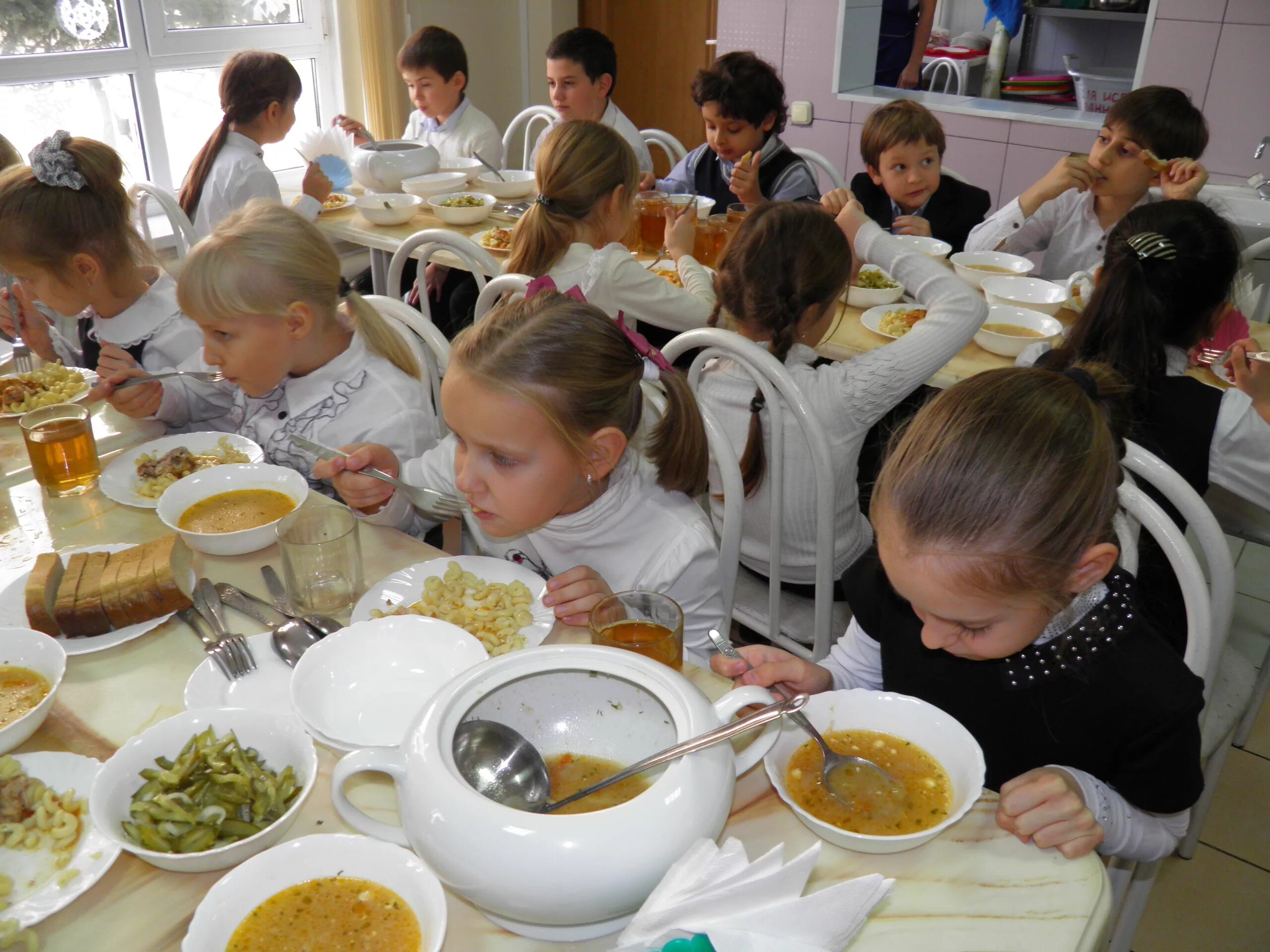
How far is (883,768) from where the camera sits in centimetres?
84

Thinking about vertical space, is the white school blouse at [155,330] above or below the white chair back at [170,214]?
below

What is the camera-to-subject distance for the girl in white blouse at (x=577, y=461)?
1.19 m

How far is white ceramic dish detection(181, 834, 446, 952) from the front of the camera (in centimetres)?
68

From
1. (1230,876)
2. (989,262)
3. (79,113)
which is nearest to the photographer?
(1230,876)

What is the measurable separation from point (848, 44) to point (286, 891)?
4028 mm

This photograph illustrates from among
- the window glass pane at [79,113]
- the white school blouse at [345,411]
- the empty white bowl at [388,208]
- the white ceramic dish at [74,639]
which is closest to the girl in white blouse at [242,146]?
the empty white bowl at [388,208]

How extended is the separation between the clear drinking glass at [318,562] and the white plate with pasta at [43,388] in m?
0.73

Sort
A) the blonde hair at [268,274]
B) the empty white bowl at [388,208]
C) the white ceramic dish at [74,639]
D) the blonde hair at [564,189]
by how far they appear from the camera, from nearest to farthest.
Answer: the white ceramic dish at [74,639], the blonde hair at [268,274], the blonde hair at [564,189], the empty white bowl at [388,208]

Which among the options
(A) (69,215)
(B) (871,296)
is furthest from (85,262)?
(B) (871,296)

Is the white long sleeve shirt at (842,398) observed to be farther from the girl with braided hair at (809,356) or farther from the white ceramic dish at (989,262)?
the white ceramic dish at (989,262)

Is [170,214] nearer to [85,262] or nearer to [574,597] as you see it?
[85,262]

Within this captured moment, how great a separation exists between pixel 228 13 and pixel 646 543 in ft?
12.9

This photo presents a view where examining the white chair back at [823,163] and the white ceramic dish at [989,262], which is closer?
the white ceramic dish at [989,262]

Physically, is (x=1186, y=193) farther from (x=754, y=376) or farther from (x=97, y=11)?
(x=97, y=11)
